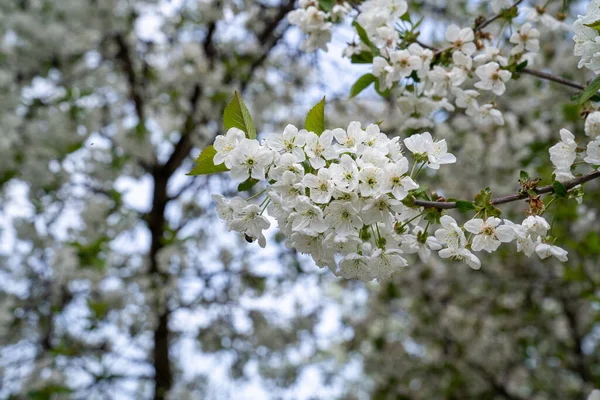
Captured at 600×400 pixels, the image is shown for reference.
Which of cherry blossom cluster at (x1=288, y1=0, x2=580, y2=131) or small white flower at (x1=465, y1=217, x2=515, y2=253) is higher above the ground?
cherry blossom cluster at (x1=288, y1=0, x2=580, y2=131)

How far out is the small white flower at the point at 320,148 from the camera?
4.03 ft

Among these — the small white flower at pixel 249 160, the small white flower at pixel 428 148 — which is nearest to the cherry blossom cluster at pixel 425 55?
the small white flower at pixel 428 148

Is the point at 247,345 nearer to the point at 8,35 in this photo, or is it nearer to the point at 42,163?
the point at 42,163

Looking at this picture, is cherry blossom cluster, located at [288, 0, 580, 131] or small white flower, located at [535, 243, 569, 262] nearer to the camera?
small white flower, located at [535, 243, 569, 262]

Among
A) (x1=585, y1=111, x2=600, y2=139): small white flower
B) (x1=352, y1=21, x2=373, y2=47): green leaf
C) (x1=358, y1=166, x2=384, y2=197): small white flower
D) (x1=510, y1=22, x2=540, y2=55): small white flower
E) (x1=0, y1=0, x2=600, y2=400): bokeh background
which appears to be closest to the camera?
(x1=358, y1=166, x2=384, y2=197): small white flower

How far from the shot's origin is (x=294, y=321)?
17.1 feet

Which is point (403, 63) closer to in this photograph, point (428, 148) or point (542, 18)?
point (428, 148)

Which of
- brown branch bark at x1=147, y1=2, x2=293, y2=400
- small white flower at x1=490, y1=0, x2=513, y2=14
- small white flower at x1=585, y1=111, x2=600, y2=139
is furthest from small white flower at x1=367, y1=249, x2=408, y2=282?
brown branch bark at x1=147, y1=2, x2=293, y2=400

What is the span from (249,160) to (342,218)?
0.25 m

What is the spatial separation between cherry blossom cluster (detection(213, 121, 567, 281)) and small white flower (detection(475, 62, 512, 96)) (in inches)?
20.6

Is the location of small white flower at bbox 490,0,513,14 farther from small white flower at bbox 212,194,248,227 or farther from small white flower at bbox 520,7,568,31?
small white flower at bbox 212,194,248,227

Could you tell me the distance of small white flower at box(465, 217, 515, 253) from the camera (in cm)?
124

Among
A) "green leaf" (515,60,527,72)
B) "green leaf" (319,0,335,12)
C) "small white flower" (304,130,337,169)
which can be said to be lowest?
"small white flower" (304,130,337,169)

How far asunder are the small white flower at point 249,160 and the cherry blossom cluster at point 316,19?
84 cm
